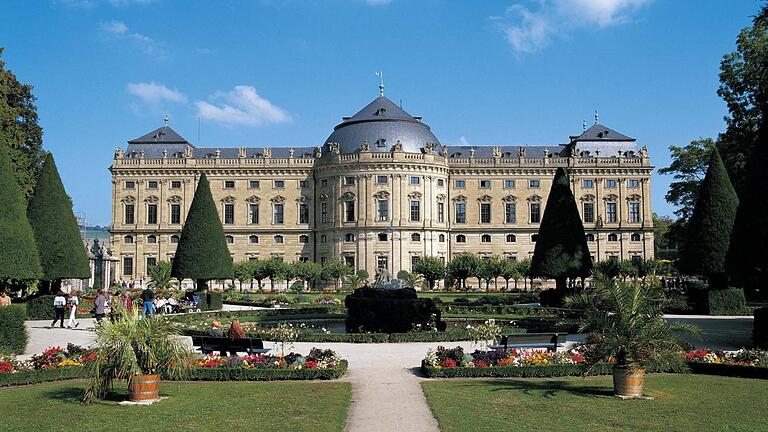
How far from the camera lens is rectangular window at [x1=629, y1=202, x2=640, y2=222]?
66.0 meters

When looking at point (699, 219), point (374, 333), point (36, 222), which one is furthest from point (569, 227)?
point (36, 222)

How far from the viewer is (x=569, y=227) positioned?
112 ft

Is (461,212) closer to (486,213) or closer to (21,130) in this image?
(486,213)

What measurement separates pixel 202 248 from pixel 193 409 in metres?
25.9

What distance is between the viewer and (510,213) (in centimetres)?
6625

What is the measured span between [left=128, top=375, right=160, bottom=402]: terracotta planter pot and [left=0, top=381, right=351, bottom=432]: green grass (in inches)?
9.8

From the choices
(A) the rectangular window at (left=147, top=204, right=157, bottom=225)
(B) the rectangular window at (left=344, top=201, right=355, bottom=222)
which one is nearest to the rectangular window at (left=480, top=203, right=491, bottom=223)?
(B) the rectangular window at (left=344, top=201, right=355, bottom=222)

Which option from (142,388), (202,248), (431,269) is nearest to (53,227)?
(202,248)

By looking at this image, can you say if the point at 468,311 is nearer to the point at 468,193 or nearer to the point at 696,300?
the point at 696,300

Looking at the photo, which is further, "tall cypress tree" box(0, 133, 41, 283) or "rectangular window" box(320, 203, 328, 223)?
"rectangular window" box(320, 203, 328, 223)

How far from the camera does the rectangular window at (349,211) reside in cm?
6209

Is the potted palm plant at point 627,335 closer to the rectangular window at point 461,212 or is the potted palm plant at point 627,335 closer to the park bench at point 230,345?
the park bench at point 230,345

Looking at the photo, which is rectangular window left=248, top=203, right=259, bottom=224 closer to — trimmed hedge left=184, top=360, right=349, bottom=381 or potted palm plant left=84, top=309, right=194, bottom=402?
trimmed hedge left=184, top=360, right=349, bottom=381

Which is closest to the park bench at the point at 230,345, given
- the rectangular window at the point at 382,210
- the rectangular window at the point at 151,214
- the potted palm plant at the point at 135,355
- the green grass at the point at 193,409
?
the green grass at the point at 193,409
